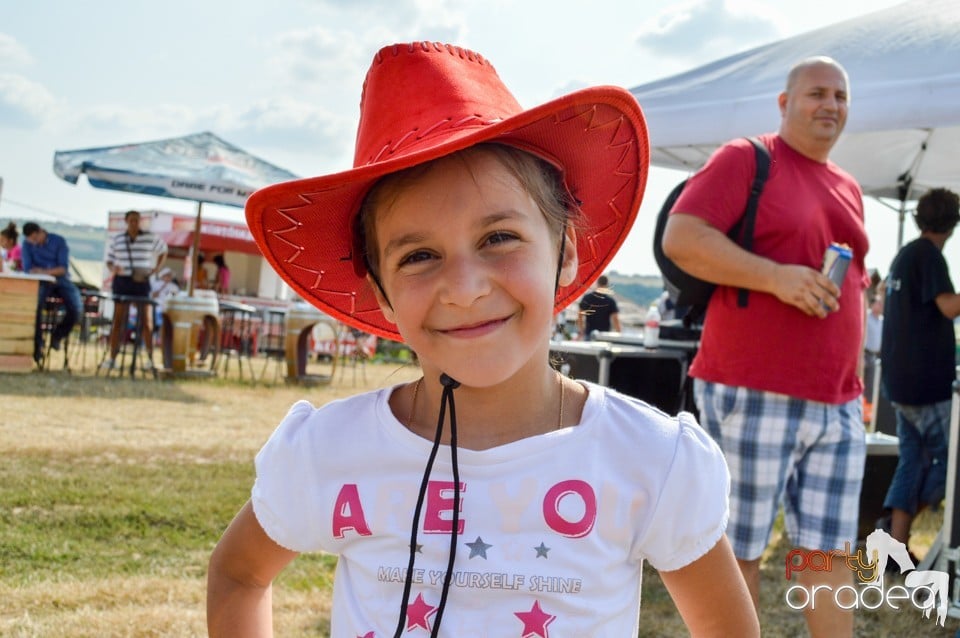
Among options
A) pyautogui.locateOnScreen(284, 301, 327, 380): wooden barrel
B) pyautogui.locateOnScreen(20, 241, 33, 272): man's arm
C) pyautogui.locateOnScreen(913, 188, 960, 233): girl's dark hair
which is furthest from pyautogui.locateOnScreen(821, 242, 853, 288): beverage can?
pyautogui.locateOnScreen(20, 241, 33, 272): man's arm

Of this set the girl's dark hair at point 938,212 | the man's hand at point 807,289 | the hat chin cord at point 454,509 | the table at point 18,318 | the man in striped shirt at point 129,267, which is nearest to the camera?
the hat chin cord at point 454,509

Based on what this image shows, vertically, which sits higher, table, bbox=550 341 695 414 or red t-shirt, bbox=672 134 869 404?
red t-shirt, bbox=672 134 869 404

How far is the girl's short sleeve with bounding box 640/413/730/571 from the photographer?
115 cm

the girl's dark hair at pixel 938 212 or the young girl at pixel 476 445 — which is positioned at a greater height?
the girl's dark hair at pixel 938 212

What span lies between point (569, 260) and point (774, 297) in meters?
1.34

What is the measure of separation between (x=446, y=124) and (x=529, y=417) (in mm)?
435

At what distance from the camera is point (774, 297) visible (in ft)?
8.23

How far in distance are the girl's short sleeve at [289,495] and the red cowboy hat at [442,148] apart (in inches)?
13.1

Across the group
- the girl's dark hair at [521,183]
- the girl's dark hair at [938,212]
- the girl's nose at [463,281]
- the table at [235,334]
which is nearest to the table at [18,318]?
the table at [235,334]

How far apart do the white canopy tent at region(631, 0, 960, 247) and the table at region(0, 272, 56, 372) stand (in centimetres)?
713

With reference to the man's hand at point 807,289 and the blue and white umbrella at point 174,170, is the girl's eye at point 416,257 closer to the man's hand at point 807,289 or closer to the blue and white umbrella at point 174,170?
the man's hand at point 807,289

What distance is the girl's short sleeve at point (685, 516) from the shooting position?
115cm

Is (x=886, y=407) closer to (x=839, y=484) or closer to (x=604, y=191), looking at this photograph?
(x=839, y=484)

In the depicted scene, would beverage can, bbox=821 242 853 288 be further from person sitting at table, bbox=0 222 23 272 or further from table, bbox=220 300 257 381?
person sitting at table, bbox=0 222 23 272
